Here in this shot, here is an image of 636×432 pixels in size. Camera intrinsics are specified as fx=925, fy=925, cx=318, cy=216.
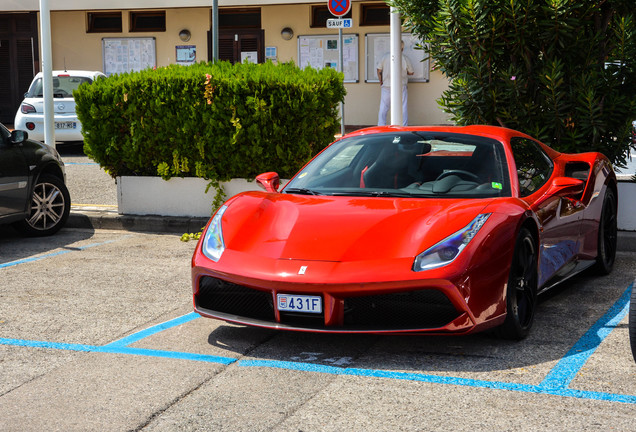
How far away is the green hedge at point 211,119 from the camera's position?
9680 millimetres

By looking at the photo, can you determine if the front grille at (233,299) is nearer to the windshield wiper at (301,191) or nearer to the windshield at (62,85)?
the windshield wiper at (301,191)

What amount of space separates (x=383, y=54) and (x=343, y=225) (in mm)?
17074

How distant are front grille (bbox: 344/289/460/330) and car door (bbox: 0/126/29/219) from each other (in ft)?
17.7

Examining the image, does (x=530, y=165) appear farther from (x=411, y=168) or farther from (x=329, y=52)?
(x=329, y=52)

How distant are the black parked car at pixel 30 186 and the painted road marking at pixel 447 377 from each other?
13.1 ft

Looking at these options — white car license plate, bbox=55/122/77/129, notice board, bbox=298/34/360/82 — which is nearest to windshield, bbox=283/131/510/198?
white car license plate, bbox=55/122/77/129

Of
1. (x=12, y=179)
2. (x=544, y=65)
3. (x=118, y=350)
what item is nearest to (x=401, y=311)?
(x=118, y=350)

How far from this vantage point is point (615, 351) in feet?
16.7

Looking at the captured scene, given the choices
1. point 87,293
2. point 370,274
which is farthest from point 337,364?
point 87,293

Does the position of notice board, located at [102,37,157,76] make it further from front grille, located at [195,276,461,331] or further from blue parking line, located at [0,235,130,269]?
front grille, located at [195,276,461,331]

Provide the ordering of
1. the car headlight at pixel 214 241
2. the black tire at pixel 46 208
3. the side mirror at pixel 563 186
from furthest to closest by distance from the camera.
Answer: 1. the black tire at pixel 46 208
2. the side mirror at pixel 563 186
3. the car headlight at pixel 214 241

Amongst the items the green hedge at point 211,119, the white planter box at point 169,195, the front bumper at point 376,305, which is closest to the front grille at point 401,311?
the front bumper at point 376,305

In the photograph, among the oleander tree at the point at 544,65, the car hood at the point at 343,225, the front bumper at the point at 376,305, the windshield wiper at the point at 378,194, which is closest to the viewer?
the front bumper at the point at 376,305

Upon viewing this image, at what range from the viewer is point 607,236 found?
7418 millimetres
